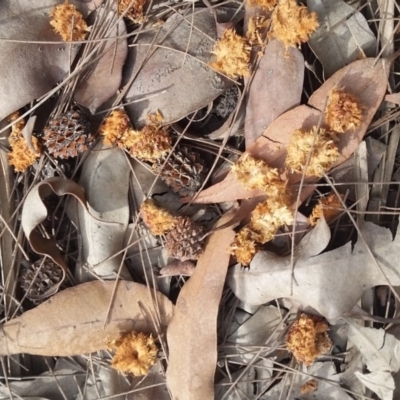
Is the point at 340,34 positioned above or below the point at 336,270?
above

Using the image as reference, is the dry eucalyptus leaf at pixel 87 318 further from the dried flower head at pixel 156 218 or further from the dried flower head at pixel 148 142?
the dried flower head at pixel 148 142

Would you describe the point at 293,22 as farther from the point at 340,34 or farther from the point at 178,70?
the point at 178,70

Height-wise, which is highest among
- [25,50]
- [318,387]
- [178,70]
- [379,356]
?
[25,50]

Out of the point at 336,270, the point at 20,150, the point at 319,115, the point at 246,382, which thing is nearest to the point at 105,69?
the point at 20,150

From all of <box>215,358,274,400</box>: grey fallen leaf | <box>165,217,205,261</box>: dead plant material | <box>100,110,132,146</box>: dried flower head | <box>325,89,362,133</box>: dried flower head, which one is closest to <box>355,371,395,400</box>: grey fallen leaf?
<box>215,358,274,400</box>: grey fallen leaf

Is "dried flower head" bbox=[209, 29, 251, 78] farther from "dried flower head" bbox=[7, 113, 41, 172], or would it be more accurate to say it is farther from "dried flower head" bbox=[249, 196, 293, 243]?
"dried flower head" bbox=[7, 113, 41, 172]

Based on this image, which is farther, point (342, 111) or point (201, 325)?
point (201, 325)
